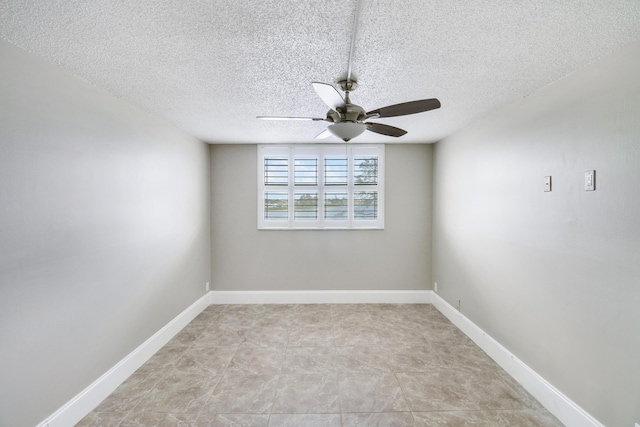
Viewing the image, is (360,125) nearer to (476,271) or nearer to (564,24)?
(564,24)

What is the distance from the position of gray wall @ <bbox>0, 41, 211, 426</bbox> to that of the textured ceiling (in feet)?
0.90

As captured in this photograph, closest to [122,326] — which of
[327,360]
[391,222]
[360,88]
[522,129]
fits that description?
[327,360]

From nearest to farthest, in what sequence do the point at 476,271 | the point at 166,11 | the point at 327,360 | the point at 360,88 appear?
the point at 166,11 → the point at 360,88 → the point at 327,360 → the point at 476,271

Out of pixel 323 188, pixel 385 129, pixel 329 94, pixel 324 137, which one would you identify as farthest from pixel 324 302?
pixel 329 94

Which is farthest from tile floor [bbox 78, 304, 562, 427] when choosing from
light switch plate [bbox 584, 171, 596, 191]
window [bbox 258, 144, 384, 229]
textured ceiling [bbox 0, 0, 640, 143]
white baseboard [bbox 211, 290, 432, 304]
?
textured ceiling [bbox 0, 0, 640, 143]

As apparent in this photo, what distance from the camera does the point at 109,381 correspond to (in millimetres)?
2229

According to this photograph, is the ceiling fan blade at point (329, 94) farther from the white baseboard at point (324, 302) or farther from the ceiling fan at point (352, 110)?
the white baseboard at point (324, 302)

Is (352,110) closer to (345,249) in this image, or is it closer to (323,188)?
(323,188)

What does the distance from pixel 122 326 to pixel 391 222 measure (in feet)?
11.5

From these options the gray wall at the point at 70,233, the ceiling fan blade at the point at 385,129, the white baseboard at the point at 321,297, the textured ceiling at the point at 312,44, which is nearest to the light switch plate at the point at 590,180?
the textured ceiling at the point at 312,44

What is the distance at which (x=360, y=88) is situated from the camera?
2211mm

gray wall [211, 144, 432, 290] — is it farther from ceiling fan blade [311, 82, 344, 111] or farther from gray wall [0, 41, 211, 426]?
ceiling fan blade [311, 82, 344, 111]

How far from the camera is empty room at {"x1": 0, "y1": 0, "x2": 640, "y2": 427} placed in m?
1.52

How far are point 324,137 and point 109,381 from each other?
2696mm
